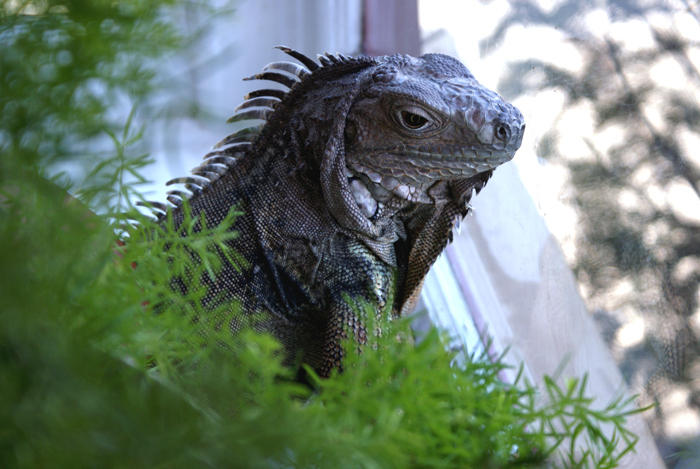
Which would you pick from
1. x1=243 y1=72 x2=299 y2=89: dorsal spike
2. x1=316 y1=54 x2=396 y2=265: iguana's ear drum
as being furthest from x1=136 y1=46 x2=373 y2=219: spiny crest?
x1=316 y1=54 x2=396 y2=265: iguana's ear drum

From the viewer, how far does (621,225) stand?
1.44 meters

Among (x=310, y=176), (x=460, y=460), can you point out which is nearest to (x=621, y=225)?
(x=310, y=176)

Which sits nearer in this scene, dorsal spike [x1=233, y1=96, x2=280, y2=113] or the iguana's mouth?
the iguana's mouth

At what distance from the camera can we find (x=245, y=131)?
1.64 metres

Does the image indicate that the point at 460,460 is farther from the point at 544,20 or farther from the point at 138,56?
the point at 544,20

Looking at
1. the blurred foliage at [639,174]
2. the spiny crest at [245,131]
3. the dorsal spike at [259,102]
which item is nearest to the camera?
the blurred foliage at [639,174]

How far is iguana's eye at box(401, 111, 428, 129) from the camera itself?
53.5 inches

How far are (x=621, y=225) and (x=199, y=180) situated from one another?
4.06ft

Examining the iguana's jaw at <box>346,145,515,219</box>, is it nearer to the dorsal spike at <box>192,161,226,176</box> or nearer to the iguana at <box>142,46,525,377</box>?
the iguana at <box>142,46,525,377</box>

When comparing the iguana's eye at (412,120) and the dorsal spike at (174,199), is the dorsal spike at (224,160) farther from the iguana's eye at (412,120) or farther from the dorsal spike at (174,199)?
the iguana's eye at (412,120)

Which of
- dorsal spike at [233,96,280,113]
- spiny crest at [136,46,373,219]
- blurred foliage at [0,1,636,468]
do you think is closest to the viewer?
blurred foliage at [0,1,636,468]

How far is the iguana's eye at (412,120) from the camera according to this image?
1359 mm

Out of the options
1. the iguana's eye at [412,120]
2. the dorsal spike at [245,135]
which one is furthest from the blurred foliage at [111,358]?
the dorsal spike at [245,135]

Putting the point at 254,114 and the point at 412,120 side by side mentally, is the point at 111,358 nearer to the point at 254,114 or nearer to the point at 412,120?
the point at 412,120
